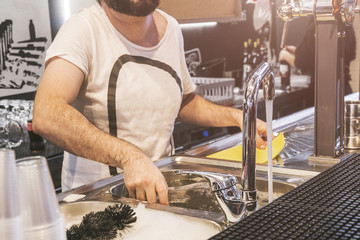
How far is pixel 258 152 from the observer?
1.77m

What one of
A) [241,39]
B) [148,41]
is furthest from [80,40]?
[241,39]

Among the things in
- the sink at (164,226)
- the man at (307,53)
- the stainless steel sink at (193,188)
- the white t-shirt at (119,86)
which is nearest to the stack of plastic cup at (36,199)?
the sink at (164,226)

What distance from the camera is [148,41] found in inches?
78.1

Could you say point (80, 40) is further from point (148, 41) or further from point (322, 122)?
point (322, 122)

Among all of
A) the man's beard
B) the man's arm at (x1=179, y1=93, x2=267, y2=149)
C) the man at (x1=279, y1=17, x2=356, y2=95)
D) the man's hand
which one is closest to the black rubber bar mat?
the man's hand

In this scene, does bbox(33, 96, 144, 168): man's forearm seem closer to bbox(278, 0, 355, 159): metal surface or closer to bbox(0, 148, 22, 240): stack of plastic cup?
bbox(278, 0, 355, 159): metal surface

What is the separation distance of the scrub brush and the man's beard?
908 millimetres

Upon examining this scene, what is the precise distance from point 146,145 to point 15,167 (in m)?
1.27

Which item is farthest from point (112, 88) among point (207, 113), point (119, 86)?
point (207, 113)

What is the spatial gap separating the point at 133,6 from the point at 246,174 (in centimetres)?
87

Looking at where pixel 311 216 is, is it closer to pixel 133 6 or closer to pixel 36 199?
pixel 36 199

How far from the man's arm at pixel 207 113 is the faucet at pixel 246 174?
0.80m

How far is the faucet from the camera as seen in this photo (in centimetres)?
114

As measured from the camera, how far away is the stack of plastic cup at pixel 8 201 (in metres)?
0.65
